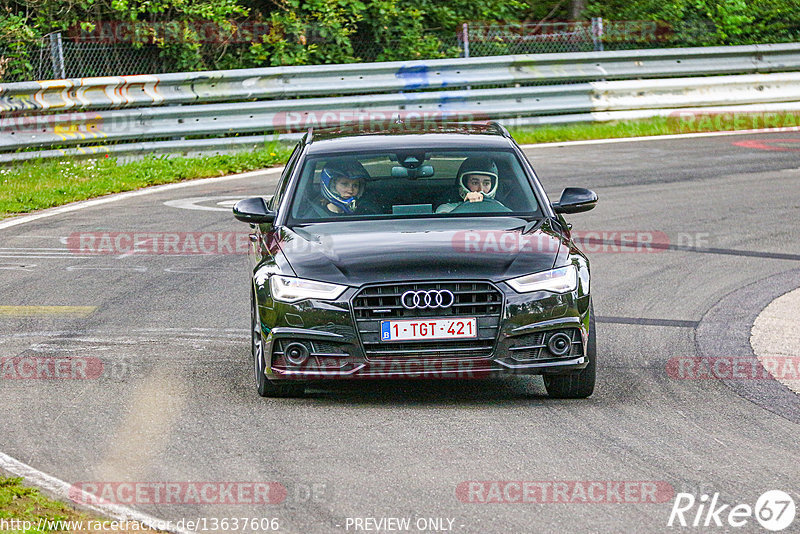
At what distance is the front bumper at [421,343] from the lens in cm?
668

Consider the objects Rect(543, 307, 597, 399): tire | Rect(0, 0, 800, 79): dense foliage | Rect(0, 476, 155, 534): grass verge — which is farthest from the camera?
Rect(0, 0, 800, 79): dense foliage

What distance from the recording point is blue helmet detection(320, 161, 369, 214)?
793 centimetres

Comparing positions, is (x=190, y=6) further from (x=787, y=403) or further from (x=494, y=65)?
(x=787, y=403)

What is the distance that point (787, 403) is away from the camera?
6.98m

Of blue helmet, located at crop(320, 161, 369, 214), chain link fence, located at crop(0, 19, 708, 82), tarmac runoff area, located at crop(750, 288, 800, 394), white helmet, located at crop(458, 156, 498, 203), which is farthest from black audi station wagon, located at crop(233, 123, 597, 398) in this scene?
chain link fence, located at crop(0, 19, 708, 82)

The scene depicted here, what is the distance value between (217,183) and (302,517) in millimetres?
11489

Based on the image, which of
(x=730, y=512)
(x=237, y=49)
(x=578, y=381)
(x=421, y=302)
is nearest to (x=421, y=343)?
(x=421, y=302)

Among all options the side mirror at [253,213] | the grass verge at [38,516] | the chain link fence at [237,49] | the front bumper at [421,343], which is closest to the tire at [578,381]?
the front bumper at [421,343]

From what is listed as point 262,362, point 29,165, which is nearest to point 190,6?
point 29,165

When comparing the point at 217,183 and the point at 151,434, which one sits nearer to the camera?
→ the point at 151,434

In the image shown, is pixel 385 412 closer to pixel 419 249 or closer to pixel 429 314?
pixel 429 314

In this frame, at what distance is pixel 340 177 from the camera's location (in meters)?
8.03

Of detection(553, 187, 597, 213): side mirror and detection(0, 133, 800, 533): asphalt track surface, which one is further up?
detection(553, 187, 597, 213): side mirror

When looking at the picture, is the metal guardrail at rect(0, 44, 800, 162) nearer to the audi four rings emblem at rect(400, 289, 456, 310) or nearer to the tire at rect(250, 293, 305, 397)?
the tire at rect(250, 293, 305, 397)
